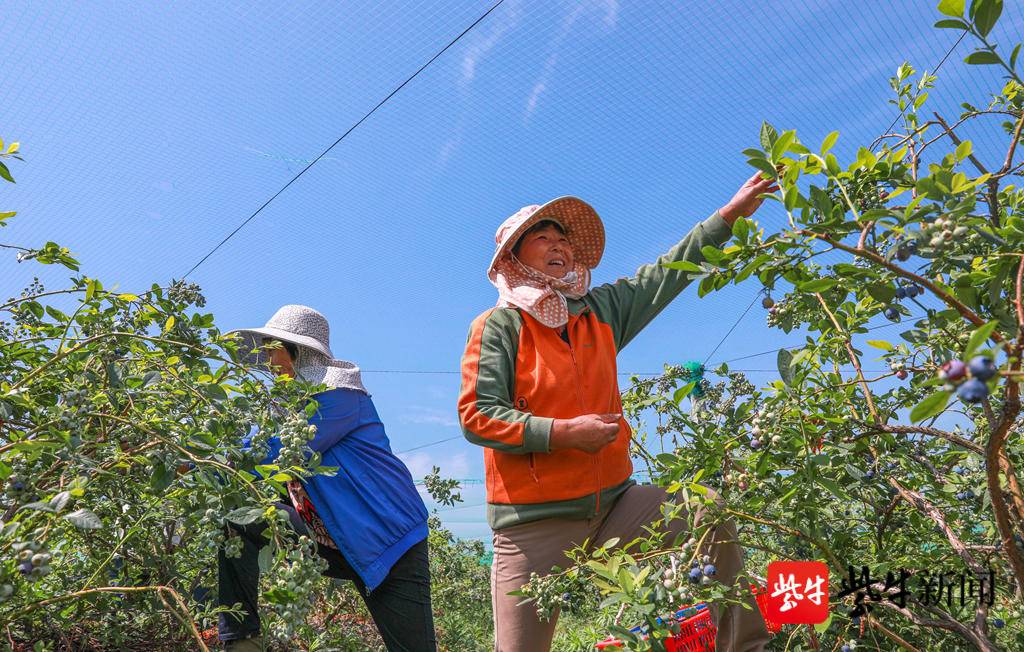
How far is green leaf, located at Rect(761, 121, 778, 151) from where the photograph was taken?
96 centimetres

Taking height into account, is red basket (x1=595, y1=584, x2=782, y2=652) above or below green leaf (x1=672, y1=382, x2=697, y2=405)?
below

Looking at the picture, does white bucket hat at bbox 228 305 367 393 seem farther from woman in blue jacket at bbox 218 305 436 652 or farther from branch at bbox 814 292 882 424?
branch at bbox 814 292 882 424

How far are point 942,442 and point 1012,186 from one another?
1.81 ft

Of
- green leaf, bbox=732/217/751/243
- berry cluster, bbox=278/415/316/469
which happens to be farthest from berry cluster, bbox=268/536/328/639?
green leaf, bbox=732/217/751/243

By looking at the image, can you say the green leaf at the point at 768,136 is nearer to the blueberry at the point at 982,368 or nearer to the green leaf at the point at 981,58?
the green leaf at the point at 981,58

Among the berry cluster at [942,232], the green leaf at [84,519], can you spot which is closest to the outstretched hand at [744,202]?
the berry cluster at [942,232]

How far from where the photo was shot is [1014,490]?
4.09 ft

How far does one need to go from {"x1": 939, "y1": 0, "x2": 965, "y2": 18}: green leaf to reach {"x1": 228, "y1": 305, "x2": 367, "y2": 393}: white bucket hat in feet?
5.64

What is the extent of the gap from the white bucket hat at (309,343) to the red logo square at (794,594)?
135 centimetres

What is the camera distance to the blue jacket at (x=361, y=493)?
6.43 feet

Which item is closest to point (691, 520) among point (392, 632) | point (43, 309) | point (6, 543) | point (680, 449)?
point (680, 449)

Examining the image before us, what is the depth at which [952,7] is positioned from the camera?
799 millimetres

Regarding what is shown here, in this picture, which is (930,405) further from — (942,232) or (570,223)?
(570,223)

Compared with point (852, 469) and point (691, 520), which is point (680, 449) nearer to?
point (691, 520)
